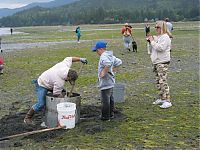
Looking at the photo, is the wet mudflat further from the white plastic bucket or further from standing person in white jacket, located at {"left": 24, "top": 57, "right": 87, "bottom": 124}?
standing person in white jacket, located at {"left": 24, "top": 57, "right": 87, "bottom": 124}

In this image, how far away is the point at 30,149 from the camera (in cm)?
684

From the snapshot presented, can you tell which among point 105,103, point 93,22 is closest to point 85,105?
point 105,103

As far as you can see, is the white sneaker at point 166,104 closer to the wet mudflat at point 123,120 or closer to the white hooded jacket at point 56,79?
the wet mudflat at point 123,120

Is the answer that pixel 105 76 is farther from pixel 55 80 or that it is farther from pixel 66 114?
pixel 66 114

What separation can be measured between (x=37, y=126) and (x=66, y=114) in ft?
2.95

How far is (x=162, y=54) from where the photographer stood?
9500mm

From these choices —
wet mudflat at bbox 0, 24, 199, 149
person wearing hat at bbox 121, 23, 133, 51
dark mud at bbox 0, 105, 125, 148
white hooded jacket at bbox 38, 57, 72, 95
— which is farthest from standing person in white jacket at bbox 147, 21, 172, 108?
person wearing hat at bbox 121, 23, 133, 51

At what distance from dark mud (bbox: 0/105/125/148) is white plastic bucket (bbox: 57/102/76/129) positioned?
0.19 m

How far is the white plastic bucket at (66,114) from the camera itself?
7707 millimetres

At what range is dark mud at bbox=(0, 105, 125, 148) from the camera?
740 cm

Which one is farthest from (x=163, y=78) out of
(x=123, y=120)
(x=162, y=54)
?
(x=123, y=120)

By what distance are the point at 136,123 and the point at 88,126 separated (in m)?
1.05

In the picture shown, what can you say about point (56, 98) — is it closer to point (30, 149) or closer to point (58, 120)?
point (58, 120)

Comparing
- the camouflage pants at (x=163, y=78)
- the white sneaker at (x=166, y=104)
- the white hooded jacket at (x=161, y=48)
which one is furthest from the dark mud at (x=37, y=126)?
the white hooded jacket at (x=161, y=48)
